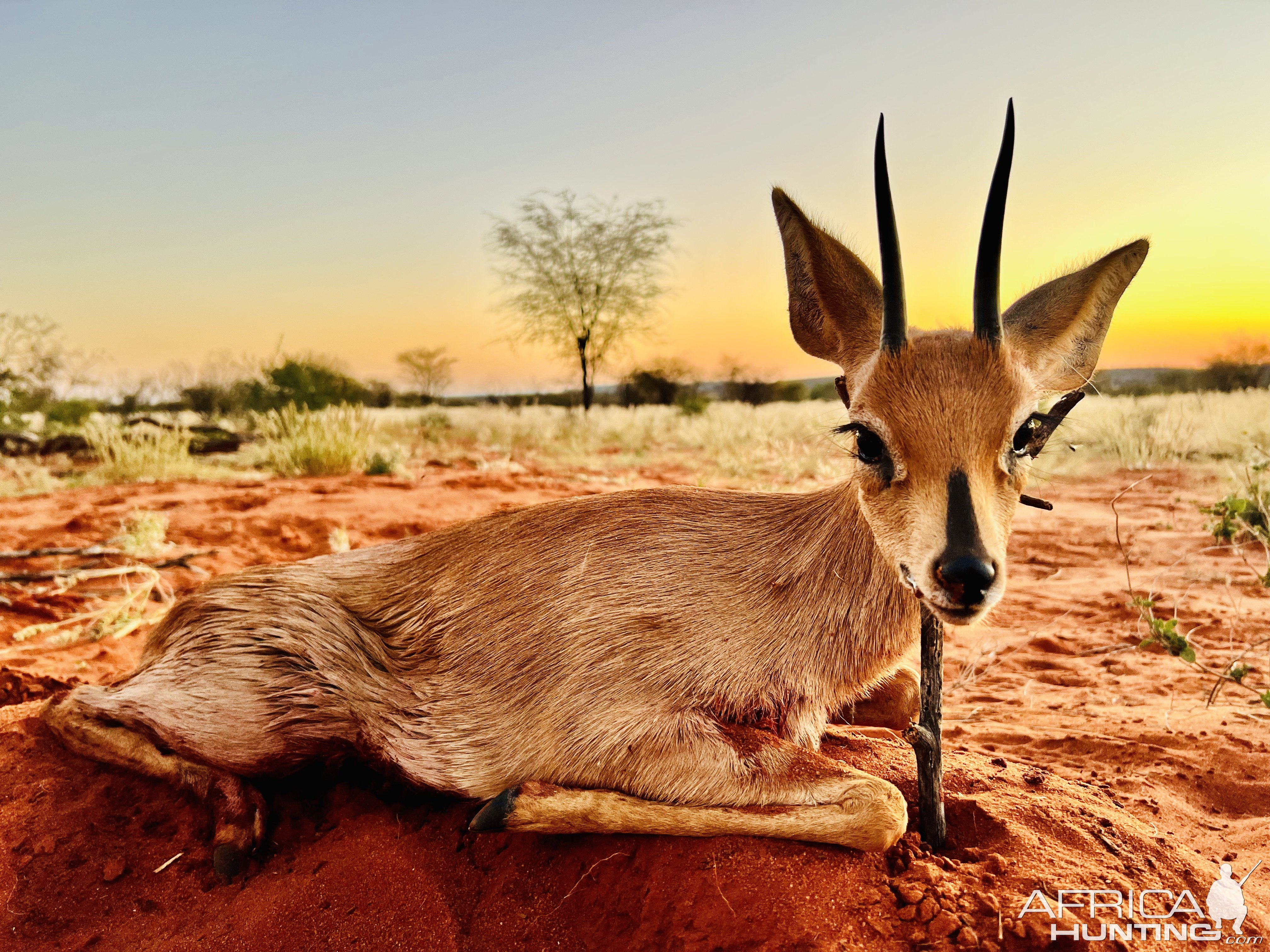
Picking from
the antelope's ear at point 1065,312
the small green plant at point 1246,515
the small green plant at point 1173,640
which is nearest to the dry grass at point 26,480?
the antelope's ear at point 1065,312

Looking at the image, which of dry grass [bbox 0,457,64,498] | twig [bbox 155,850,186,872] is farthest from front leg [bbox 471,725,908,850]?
dry grass [bbox 0,457,64,498]

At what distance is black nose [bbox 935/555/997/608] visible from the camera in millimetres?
1928

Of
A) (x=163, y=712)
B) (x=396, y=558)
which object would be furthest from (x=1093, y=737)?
(x=163, y=712)

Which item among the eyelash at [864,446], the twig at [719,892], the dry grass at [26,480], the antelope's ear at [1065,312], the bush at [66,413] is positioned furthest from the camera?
the bush at [66,413]

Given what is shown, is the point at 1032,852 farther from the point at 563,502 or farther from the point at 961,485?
the point at 563,502

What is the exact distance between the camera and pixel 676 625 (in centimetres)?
274

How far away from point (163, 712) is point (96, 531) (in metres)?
6.05

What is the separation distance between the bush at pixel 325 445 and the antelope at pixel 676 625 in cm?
1041

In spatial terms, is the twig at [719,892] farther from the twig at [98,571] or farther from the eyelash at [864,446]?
the twig at [98,571]

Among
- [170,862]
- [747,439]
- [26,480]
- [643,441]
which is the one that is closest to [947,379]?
[170,862]

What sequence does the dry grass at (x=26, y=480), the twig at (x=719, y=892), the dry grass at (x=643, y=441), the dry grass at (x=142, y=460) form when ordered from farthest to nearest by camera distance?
1. the dry grass at (x=142, y=460)
2. the dry grass at (x=643, y=441)
3. the dry grass at (x=26, y=480)
4. the twig at (x=719, y=892)

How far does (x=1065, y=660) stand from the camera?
196 inches

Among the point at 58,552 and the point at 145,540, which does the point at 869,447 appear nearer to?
the point at 58,552

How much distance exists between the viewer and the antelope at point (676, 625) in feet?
7.35
